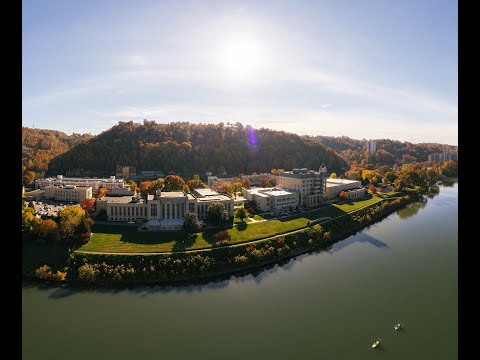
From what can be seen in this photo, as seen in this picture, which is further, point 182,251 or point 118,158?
point 118,158

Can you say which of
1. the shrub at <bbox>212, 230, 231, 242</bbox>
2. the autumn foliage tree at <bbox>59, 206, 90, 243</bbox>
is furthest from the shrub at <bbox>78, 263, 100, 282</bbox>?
the shrub at <bbox>212, 230, 231, 242</bbox>

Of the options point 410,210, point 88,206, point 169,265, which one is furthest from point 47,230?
point 410,210

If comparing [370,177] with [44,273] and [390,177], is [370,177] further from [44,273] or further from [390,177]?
[44,273]
